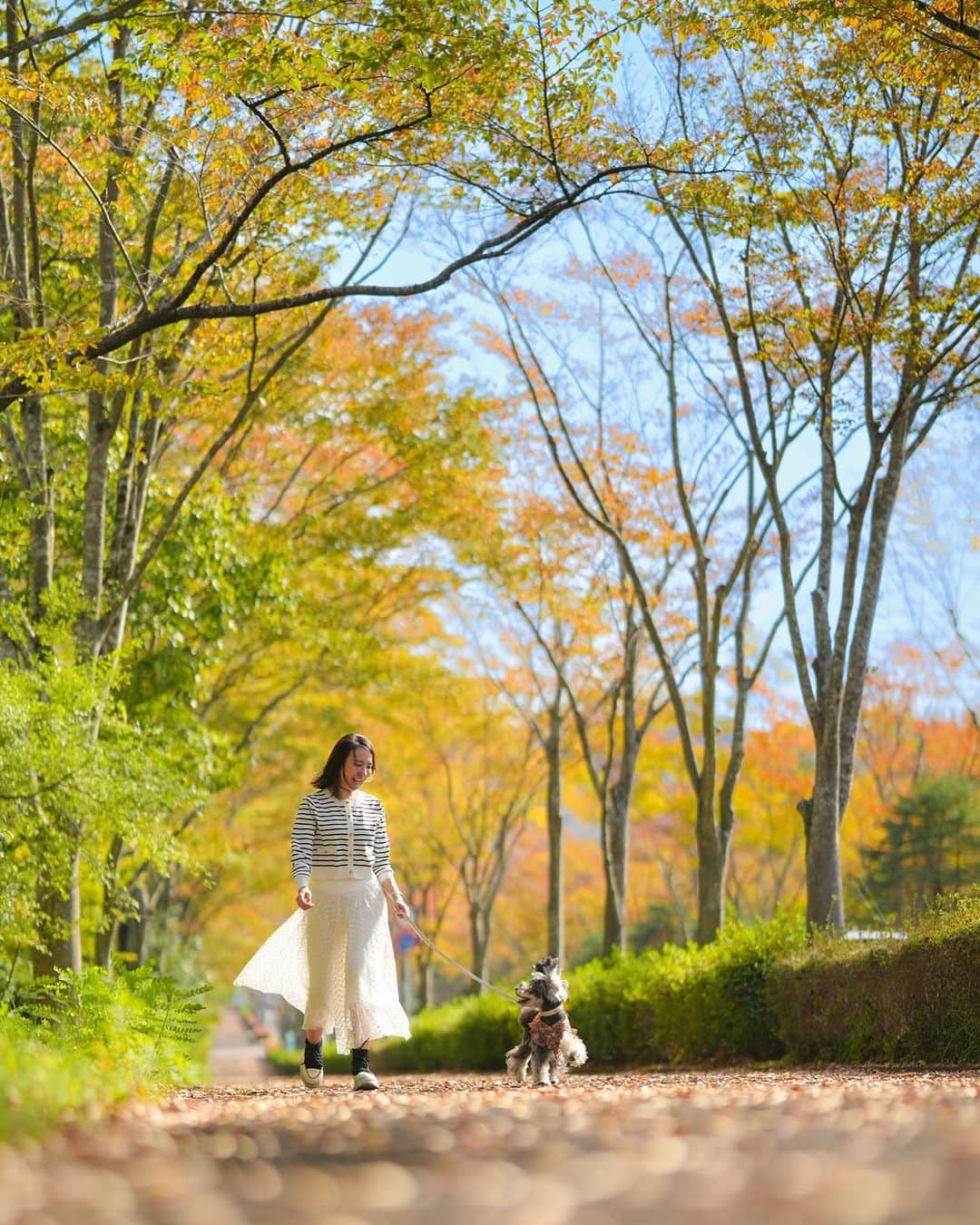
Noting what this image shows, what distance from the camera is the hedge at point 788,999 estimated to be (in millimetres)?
8672

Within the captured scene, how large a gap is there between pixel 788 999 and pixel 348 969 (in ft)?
15.2

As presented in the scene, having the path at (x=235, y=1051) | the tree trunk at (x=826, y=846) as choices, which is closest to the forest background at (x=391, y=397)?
the tree trunk at (x=826, y=846)

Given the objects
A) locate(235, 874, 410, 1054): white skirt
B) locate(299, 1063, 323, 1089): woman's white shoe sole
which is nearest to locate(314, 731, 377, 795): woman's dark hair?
locate(235, 874, 410, 1054): white skirt

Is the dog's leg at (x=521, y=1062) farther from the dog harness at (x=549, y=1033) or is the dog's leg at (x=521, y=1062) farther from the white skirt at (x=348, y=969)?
the white skirt at (x=348, y=969)

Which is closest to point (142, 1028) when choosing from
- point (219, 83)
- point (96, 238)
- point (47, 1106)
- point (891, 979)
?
point (47, 1106)

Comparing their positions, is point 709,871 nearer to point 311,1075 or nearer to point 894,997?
point 894,997

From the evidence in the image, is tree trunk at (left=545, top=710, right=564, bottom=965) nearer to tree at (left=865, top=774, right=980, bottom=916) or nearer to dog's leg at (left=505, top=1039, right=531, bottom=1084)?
tree at (left=865, top=774, right=980, bottom=916)

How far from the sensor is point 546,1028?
7559 millimetres

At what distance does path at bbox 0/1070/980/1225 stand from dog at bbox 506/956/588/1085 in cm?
313

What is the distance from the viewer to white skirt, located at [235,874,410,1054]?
25.2 feet

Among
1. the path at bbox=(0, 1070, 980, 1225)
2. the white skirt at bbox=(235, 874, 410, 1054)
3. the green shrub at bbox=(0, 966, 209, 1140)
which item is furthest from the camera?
the white skirt at bbox=(235, 874, 410, 1054)

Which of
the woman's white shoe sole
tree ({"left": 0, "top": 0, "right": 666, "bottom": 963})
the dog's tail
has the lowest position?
the woman's white shoe sole

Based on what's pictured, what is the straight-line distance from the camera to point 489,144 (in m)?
9.34

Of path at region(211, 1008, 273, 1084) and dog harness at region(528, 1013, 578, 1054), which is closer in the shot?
dog harness at region(528, 1013, 578, 1054)
